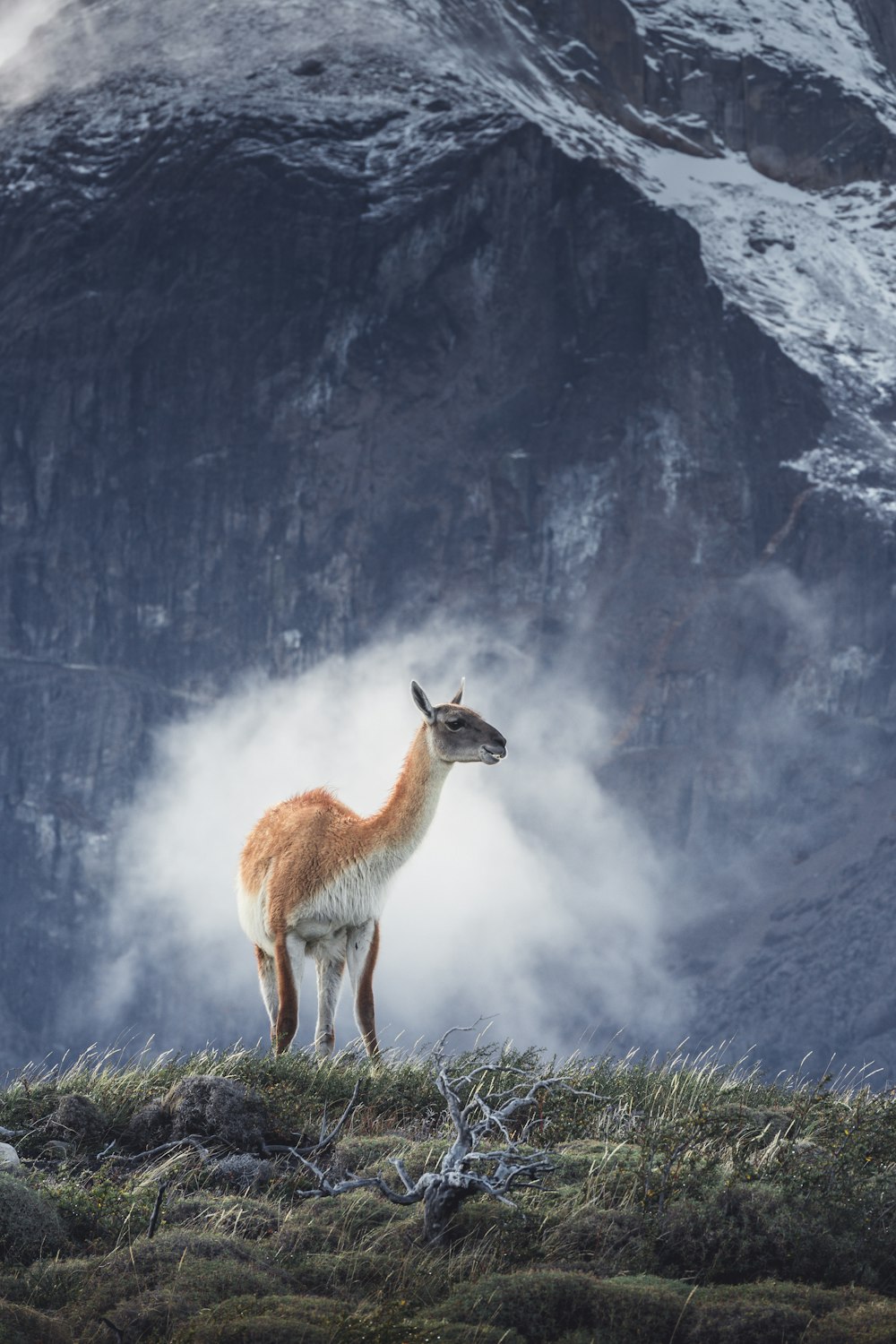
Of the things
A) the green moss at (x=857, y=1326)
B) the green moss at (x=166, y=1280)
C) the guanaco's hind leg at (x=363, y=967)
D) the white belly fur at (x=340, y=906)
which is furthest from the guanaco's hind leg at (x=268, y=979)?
the green moss at (x=857, y=1326)

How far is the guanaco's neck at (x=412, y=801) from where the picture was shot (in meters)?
16.8

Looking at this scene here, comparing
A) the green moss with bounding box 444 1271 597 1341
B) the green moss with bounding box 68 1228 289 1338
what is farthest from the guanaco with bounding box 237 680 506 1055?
the green moss with bounding box 444 1271 597 1341

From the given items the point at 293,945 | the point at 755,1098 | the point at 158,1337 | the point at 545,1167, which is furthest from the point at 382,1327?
the point at 293,945

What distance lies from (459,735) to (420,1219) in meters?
7.30

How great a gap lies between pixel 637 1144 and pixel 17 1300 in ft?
15.2

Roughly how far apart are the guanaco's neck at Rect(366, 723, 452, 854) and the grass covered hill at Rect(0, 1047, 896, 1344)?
11.3ft

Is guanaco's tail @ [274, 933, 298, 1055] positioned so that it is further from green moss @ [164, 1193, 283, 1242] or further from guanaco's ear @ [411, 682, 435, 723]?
green moss @ [164, 1193, 283, 1242]

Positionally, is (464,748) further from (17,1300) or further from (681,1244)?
(17,1300)

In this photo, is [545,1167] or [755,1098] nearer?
[545,1167]

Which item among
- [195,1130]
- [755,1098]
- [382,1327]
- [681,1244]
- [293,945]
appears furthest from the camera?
[293,945]

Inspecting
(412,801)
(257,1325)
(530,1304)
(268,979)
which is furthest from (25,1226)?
(412,801)

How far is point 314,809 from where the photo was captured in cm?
1728

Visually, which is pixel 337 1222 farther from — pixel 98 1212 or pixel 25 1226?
pixel 25 1226

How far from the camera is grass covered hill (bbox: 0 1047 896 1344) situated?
886 centimetres
